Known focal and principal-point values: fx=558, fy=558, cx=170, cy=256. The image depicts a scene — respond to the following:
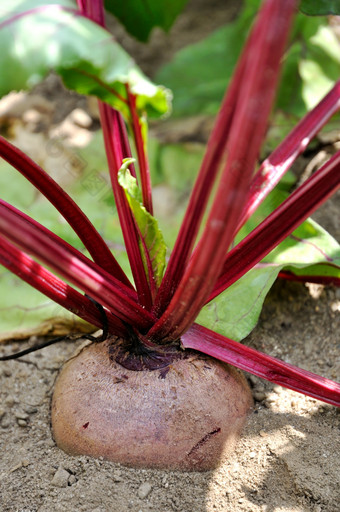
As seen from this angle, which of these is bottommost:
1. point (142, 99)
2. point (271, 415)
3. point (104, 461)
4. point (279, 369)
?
point (104, 461)

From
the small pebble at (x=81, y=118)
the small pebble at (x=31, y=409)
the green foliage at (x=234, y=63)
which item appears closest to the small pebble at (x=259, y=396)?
the small pebble at (x=31, y=409)

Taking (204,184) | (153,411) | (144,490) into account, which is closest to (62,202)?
(204,184)

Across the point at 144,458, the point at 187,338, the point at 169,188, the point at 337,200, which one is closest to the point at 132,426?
the point at 144,458

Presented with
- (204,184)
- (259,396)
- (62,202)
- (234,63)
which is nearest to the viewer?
(204,184)

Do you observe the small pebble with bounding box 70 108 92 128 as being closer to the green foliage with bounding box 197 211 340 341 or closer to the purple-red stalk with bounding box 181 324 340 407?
the green foliage with bounding box 197 211 340 341

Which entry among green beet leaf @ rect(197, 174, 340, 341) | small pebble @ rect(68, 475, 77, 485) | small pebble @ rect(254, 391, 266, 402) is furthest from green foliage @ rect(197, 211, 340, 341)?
small pebble @ rect(68, 475, 77, 485)

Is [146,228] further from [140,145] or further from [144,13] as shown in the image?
[144,13]

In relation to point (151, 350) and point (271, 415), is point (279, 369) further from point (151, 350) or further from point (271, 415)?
point (151, 350)
